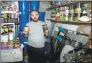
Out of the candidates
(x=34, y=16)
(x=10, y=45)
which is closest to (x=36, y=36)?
(x=34, y=16)

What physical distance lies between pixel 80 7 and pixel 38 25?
83 centimetres

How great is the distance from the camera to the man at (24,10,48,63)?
2.74 meters

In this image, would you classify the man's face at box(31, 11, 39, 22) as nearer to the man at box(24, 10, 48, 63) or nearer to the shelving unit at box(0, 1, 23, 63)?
the man at box(24, 10, 48, 63)

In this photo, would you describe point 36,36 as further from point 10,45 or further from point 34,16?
point 10,45

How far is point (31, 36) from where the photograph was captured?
108 inches

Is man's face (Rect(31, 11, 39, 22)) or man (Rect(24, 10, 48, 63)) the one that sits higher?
man's face (Rect(31, 11, 39, 22))

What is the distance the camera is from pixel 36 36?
9.00 feet

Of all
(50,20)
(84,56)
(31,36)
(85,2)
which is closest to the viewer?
(84,56)

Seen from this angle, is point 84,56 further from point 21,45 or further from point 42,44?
point 21,45

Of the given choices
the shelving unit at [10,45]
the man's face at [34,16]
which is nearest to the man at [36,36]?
the man's face at [34,16]

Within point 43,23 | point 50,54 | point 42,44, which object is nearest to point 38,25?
point 43,23

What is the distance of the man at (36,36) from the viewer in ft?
8.98

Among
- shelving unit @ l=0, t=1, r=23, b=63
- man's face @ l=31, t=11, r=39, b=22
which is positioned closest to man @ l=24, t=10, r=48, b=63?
man's face @ l=31, t=11, r=39, b=22

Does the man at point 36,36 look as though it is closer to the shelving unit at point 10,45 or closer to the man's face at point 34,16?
the man's face at point 34,16
